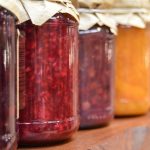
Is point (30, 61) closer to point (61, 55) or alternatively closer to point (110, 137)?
point (61, 55)

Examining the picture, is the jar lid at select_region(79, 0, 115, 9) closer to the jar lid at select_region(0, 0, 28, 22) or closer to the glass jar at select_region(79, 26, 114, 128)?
the glass jar at select_region(79, 26, 114, 128)

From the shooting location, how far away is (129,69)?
3.15 ft

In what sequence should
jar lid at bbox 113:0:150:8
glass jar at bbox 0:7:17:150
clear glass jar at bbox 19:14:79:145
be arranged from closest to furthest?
glass jar at bbox 0:7:17:150 → clear glass jar at bbox 19:14:79:145 → jar lid at bbox 113:0:150:8

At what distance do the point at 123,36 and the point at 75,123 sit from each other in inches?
12.3

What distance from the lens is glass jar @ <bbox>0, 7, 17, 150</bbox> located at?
21.6 inches

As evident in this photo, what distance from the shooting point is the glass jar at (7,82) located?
1.80ft

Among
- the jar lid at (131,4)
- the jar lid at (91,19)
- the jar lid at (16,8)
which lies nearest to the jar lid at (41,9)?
the jar lid at (16,8)

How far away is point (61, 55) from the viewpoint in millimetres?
671

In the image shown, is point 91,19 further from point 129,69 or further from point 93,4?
point 129,69

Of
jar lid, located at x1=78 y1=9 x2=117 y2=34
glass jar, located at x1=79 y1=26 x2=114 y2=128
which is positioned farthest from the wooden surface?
jar lid, located at x1=78 y1=9 x2=117 y2=34

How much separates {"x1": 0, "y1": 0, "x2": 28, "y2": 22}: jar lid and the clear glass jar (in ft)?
0.09

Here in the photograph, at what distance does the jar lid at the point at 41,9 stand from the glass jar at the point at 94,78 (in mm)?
147

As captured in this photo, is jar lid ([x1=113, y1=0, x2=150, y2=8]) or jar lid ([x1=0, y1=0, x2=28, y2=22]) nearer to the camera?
jar lid ([x1=0, y1=0, x2=28, y2=22])

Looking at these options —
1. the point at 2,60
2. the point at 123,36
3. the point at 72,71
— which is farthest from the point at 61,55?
the point at 123,36
